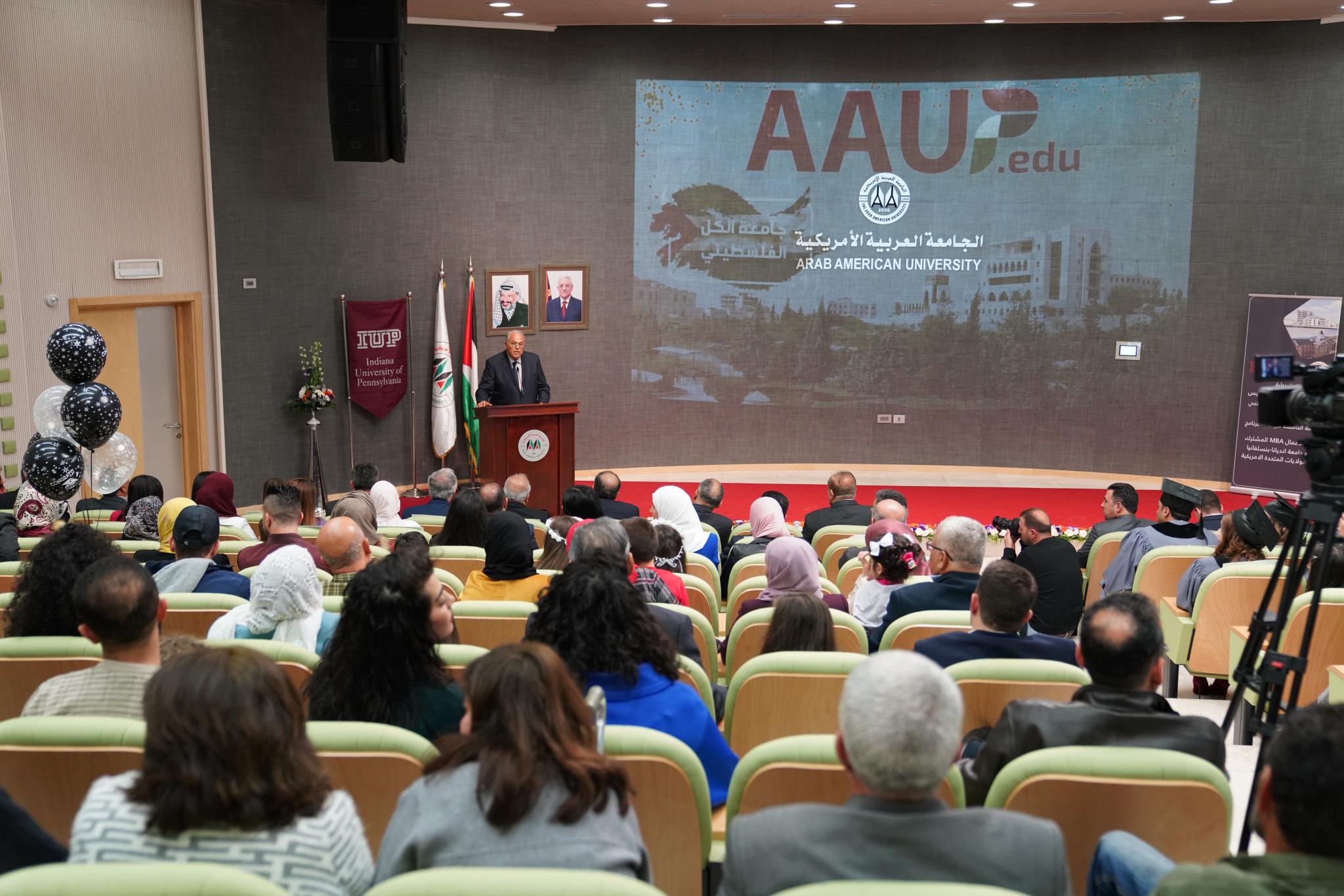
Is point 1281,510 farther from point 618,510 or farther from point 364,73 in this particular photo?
point 364,73

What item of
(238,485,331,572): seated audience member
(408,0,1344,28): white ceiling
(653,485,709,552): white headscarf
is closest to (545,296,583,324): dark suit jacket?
(408,0,1344,28): white ceiling

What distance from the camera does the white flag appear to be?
1121cm

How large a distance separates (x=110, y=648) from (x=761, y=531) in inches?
174

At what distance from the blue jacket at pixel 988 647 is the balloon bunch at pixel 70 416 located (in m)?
5.01

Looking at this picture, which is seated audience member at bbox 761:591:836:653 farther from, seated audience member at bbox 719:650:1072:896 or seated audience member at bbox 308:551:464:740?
seated audience member at bbox 719:650:1072:896

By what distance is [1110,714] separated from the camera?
8.57 feet

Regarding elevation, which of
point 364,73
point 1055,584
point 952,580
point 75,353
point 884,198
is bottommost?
point 1055,584

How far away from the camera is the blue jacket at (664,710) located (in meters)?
2.87

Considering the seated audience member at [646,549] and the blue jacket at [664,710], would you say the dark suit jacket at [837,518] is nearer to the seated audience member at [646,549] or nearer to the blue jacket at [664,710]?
the seated audience member at [646,549]

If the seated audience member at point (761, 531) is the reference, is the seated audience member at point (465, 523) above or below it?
above

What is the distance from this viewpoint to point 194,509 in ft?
15.1

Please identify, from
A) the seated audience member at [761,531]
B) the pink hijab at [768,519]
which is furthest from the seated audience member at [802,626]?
the pink hijab at [768,519]

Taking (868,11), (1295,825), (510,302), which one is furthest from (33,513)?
(868,11)

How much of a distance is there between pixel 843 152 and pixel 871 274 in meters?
1.27
